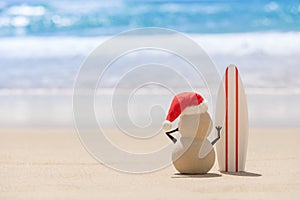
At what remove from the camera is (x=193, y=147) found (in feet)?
21.1

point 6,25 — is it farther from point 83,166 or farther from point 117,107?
point 83,166

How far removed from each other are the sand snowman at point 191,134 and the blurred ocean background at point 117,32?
531 cm

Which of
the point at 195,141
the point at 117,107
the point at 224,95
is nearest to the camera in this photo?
the point at 195,141

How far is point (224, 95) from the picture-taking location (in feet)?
22.7

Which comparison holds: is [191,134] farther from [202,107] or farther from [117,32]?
A: [117,32]

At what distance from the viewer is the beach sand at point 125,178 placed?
5.47m

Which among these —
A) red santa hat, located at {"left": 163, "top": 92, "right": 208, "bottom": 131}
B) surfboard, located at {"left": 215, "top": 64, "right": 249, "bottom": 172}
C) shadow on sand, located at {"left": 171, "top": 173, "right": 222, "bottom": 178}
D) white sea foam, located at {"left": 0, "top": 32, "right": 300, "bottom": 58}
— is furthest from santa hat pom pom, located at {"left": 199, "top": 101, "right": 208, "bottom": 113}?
white sea foam, located at {"left": 0, "top": 32, "right": 300, "bottom": 58}

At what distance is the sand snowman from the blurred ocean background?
5.31 meters

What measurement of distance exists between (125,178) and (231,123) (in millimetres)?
1223

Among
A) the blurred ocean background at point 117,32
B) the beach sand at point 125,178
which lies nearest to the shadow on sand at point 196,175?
the beach sand at point 125,178

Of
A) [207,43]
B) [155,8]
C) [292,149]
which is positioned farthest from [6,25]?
[292,149]

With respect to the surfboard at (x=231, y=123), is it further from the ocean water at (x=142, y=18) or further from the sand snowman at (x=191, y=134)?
the ocean water at (x=142, y=18)

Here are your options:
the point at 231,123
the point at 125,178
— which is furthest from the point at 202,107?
the point at 125,178

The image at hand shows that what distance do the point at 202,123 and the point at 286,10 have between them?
1619 cm
